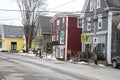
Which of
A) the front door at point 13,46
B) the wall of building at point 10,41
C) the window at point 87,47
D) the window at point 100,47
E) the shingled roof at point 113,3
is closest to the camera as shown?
the shingled roof at point 113,3

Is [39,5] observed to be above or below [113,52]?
above

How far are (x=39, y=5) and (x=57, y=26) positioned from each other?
11.2m

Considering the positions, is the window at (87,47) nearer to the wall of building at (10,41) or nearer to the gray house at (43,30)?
the gray house at (43,30)

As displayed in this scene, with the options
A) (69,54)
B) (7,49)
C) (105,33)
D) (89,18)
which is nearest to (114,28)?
(105,33)

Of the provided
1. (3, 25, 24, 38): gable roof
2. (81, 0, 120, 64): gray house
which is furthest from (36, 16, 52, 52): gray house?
(81, 0, 120, 64): gray house

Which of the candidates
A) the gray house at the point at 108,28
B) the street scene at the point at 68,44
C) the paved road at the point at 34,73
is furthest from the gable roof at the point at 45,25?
the paved road at the point at 34,73

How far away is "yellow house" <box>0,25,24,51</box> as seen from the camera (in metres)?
99.0

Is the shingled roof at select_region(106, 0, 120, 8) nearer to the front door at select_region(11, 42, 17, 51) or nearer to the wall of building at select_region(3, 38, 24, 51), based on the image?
the wall of building at select_region(3, 38, 24, 51)

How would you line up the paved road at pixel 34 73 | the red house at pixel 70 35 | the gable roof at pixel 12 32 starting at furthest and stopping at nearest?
the gable roof at pixel 12 32 < the red house at pixel 70 35 < the paved road at pixel 34 73

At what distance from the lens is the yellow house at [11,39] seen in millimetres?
99000

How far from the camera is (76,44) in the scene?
62.0 meters

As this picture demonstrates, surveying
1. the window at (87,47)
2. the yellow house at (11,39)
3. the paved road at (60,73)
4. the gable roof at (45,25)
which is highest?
the gable roof at (45,25)

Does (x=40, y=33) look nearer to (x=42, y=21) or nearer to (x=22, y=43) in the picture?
(x=42, y=21)

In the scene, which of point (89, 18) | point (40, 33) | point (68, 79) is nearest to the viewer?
point (68, 79)
